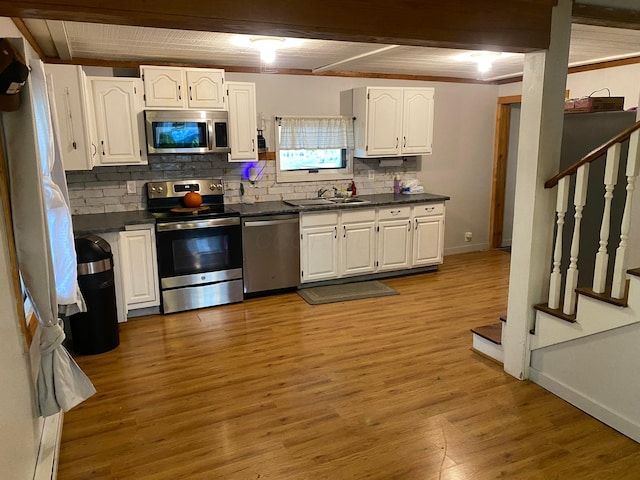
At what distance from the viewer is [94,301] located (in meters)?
3.61

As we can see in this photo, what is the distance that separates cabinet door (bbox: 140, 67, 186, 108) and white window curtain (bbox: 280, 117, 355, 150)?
4.02 feet

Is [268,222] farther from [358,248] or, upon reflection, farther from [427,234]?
[427,234]

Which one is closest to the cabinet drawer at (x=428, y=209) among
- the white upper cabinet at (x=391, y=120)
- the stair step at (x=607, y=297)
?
the white upper cabinet at (x=391, y=120)

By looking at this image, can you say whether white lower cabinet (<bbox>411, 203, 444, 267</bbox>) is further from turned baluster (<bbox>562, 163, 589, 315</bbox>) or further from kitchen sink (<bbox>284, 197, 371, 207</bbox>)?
turned baluster (<bbox>562, 163, 589, 315</bbox>)

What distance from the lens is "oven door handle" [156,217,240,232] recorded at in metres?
4.31

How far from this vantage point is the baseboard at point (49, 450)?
7.00 ft

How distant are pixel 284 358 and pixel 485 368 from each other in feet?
4.72

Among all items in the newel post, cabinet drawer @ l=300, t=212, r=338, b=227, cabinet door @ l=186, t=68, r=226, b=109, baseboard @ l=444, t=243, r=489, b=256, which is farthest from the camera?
baseboard @ l=444, t=243, r=489, b=256

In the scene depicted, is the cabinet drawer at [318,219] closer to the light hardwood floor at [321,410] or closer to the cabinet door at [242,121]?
the cabinet door at [242,121]

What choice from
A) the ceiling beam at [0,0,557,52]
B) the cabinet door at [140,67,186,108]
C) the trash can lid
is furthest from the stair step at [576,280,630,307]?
the cabinet door at [140,67,186,108]

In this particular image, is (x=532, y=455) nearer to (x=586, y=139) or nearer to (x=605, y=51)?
(x=586, y=139)

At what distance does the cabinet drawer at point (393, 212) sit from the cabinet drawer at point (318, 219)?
0.56 metres

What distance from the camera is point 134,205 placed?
4789 mm

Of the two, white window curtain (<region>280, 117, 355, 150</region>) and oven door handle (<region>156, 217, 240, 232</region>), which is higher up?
white window curtain (<region>280, 117, 355, 150</region>)
